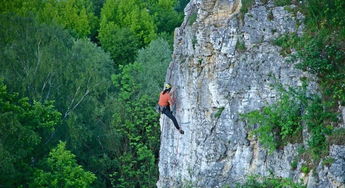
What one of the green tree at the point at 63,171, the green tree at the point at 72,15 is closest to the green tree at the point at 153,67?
the green tree at the point at 72,15

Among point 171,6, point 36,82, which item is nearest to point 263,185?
point 36,82

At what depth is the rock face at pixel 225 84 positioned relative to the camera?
22234mm

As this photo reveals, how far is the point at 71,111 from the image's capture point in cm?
3725

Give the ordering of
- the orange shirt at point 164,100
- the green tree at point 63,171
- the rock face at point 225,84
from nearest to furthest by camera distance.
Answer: the rock face at point 225,84, the orange shirt at point 164,100, the green tree at point 63,171

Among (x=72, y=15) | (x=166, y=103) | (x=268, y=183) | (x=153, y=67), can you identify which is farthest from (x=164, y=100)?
(x=72, y=15)

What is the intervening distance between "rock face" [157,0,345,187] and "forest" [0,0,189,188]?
753 cm

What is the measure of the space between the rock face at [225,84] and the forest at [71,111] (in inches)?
296

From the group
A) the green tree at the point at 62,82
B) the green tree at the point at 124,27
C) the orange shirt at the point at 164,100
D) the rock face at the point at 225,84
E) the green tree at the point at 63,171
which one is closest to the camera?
the rock face at the point at 225,84

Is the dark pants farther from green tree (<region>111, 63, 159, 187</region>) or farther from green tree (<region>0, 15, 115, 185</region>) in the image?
green tree (<region>111, 63, 159, 187</region>)

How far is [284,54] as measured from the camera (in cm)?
2203

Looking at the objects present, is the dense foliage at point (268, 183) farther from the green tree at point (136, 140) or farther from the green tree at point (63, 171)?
the green tree at point (136, 140)

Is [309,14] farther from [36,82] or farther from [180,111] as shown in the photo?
[36,82]

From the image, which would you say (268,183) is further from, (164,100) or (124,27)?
(124,27)

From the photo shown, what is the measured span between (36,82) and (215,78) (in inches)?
582
